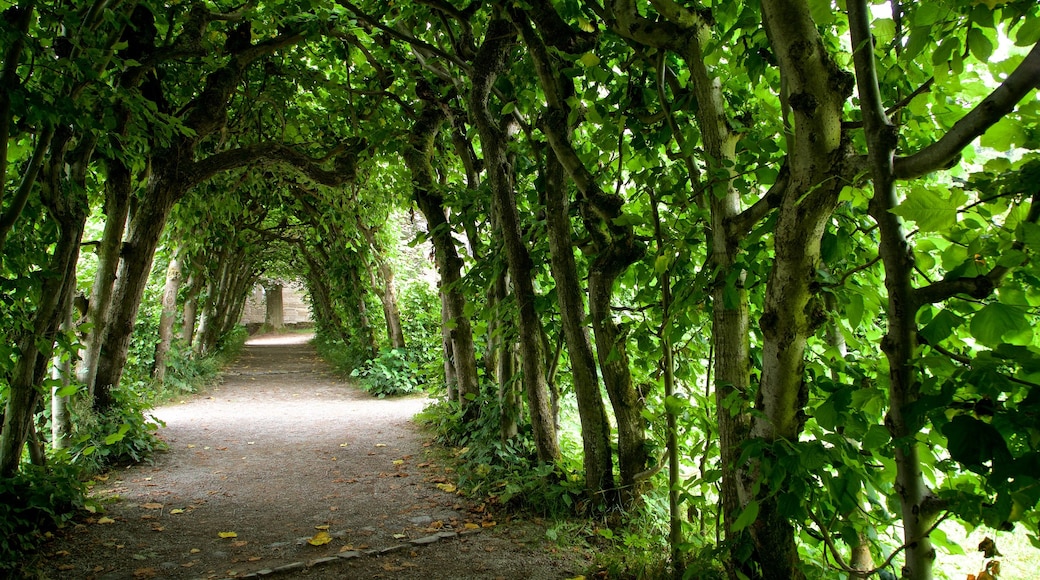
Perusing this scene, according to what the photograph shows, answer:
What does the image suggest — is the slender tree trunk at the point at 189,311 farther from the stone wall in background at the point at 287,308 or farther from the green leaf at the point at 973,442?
the stone wall in background at the point at 287,308

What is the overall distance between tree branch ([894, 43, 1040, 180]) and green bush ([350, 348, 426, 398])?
1020 cm

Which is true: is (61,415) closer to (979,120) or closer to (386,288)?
(979,120)

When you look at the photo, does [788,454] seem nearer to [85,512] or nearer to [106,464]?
[85,512]

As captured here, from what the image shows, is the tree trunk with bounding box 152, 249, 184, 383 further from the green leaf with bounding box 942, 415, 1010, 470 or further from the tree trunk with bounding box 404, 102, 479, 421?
the green leaf with bounding box 942, 415, 1010, 470

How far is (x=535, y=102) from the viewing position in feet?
14.7

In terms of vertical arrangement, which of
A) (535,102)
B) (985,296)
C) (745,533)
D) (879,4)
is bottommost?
(745,533)

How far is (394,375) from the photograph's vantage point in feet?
38.0

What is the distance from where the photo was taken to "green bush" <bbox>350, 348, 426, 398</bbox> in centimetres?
1145

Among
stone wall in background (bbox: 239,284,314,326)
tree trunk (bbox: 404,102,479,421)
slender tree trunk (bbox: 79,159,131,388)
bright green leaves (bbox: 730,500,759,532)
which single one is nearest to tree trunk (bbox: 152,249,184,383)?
slender tree trunk (bbox: 79,159,131,388)

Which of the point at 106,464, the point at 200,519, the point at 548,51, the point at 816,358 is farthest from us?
the point at 106,464

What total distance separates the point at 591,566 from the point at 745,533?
1.33 metres

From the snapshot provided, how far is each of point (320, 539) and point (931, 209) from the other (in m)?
4.00

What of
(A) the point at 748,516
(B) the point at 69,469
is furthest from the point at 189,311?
(A) the point at 748,516

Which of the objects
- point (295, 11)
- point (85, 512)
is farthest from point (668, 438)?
point (295, 11)
